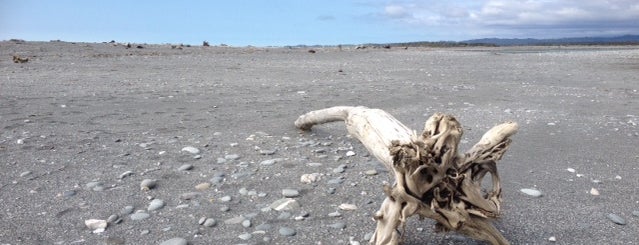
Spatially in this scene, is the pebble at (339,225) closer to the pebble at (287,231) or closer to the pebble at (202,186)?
the pebble at (287,231)

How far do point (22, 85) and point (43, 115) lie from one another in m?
4.25

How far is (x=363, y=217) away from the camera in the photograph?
419cm

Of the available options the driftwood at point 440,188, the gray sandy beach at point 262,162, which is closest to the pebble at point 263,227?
the gray sandy beach at point 262,162

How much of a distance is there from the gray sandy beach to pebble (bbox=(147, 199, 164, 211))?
0.07 feet

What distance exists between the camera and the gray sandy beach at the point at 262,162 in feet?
13.1

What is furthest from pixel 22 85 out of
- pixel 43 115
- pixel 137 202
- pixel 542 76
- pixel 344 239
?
pixel 542 76

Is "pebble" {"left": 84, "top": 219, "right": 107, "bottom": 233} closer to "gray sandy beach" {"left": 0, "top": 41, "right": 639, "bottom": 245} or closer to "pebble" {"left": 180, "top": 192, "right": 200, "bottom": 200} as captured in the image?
"gray sandy beach" {"left": 0, "top": 41, "right": 639, "bottom": 245}

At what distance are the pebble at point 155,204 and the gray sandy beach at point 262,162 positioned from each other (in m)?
0.02

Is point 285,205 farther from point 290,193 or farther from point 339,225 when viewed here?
point 339,225

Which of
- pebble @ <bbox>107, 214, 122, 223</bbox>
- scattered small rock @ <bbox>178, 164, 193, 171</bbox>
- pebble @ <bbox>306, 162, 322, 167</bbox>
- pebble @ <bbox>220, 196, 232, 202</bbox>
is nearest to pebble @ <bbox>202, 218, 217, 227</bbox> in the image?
pebble @ <bbox>220, 196, 232, 202</bbox>

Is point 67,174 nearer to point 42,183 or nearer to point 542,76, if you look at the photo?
point 42,183

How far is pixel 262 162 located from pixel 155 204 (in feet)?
5.20

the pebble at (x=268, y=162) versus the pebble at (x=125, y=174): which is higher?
the pebble at (x=125, y=174)

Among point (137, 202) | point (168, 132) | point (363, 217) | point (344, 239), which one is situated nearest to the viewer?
point (344, 239)
